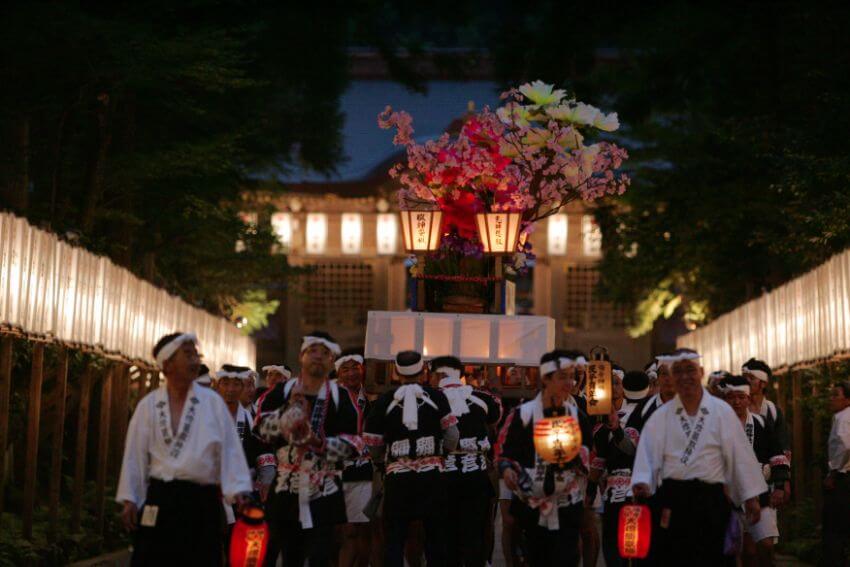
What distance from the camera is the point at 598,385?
14289 millimetres

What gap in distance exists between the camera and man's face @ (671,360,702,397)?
1041 centimetres

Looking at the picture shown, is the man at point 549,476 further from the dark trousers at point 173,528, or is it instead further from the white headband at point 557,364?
the dark trousers at point 173,528

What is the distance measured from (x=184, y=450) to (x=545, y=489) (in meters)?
3.02

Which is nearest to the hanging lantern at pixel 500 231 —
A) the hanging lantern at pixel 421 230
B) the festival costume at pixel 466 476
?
the hanging lantern at pixel 421 230

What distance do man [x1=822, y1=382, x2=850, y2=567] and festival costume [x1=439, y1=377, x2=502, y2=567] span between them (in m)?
4.36

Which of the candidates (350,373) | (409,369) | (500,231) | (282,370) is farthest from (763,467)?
(500,231)

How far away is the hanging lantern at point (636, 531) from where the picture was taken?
404 inches

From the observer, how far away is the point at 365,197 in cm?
5009

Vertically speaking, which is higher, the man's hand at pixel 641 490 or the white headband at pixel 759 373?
the white headband at pixel 759 373

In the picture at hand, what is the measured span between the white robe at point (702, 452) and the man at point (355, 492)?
9.69 ft

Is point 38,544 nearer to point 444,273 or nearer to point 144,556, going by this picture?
point 444,273

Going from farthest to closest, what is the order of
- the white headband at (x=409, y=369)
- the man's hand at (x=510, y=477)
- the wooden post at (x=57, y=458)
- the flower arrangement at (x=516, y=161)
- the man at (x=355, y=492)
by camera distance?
the wooden post at (x=57, y=458) < the flower arrangement at (x=516, y=161) < the man at (x=355, y=492) < the white headband at (x=409, y=369) < the man's hand at (x=510, y=477)

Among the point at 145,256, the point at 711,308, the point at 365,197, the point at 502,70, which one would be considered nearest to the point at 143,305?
the point at 145,256

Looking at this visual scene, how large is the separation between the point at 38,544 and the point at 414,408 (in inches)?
266
